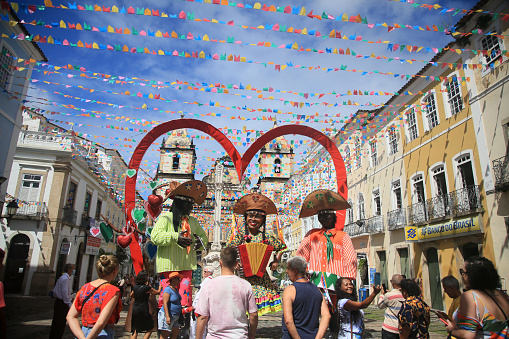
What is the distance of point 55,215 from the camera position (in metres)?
19.5

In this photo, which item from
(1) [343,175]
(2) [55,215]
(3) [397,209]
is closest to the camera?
(1) [343,175]

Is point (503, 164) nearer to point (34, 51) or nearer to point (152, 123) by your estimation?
point (152, 123)

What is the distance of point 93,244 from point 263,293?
19188mm

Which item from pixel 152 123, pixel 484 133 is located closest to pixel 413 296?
pixel 152 123

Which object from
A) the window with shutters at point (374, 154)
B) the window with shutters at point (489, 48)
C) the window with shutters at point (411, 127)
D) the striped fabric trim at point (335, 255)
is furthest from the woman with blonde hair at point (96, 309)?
the window with shutters at point (374, 154)

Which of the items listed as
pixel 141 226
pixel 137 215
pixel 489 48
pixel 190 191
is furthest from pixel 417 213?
pixel 137 215

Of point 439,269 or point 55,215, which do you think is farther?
point 55,215

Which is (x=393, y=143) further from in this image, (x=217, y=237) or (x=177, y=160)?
(x=177, y=160)

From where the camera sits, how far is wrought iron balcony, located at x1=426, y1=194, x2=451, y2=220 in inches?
509

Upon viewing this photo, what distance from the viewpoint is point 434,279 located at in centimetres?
1370

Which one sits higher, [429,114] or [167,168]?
[167,168]

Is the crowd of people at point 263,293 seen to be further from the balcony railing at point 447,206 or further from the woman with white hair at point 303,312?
the balcony railing at point 447,206

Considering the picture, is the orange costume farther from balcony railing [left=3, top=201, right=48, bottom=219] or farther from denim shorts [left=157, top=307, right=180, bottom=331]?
balcony railing [left=3, top=201, right=48, bottom=219]

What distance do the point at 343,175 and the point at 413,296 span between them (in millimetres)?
2657
